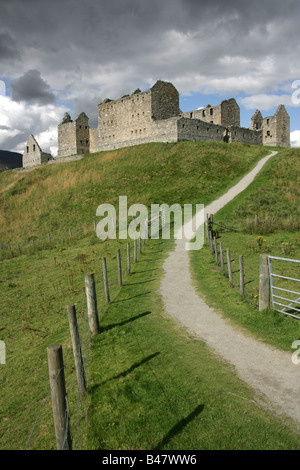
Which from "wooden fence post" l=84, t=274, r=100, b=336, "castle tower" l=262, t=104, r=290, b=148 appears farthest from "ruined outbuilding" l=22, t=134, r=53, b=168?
"wooden fence post" l=84, t=274, r=100, b=336

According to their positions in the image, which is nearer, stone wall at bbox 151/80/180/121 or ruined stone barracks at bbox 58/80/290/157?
ruined stone barracks at bbox 58/80/290/157

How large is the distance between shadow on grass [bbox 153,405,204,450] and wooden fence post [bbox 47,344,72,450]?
5.23 ft

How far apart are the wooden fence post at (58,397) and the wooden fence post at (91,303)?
4.86 m

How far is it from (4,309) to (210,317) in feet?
30.7

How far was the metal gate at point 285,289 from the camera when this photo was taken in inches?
376

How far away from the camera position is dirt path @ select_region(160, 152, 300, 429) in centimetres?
629

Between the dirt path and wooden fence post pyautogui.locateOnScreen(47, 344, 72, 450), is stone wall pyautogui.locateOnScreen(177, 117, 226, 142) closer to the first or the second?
the dirt path

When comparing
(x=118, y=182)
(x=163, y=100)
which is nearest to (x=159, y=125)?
(x=163, y=100)

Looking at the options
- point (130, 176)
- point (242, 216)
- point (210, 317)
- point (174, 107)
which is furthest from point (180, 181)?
point (210, 317)

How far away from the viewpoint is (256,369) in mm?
7219

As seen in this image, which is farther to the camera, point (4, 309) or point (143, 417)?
point (4, 309)

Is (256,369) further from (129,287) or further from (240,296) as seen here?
(129,287)

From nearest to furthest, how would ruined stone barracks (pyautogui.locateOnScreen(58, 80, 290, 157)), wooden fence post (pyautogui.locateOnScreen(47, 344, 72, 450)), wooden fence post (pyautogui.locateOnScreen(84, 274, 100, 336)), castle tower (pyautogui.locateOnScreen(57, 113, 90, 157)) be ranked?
wooden fence post (pyautogui.locateOnScreen(47, 344, 72, 450)), wooden fence post (pyautogui.locateOnScreen(84, 274, 100, 336)), ruined stone barracks (pyautogui.locateOnScreen(58, 80, 290, 157)), castle tower (pyautogui.locateOnScreen(57, 113, 90, 157))

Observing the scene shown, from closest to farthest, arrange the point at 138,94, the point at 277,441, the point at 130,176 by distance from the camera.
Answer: the point at 277,441
the point at 130,176
the point at 138,94
